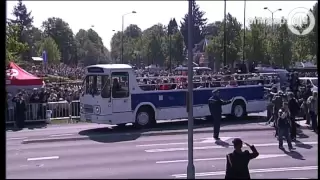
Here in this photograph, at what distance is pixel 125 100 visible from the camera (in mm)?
19609

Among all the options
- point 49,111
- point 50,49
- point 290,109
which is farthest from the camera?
point 50,49

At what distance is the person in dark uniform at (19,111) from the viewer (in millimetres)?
21281

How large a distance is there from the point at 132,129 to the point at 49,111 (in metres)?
4.88

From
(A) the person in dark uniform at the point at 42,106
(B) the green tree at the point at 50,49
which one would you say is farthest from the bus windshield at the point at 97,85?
(B) the green tree at the point at 50,49

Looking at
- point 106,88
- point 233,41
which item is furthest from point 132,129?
point 233,41

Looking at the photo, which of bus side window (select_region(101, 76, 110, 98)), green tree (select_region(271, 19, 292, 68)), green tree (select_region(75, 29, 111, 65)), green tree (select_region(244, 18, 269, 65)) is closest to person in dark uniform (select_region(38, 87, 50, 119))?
bus side window (select_region(101, 76, 110, 98))

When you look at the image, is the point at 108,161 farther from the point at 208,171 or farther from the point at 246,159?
the point at 246,159

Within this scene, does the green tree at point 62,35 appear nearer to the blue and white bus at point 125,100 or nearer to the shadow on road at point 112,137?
the blue and white bus at point 125,100

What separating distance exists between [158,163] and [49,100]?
1369 centimetres

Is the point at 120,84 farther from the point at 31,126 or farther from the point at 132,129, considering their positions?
the point at 31,126

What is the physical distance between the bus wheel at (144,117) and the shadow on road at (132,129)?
10.5 inches

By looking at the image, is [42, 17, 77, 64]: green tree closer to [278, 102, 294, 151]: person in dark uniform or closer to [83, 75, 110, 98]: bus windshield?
[83, 75, 110, 98]: bus windshield

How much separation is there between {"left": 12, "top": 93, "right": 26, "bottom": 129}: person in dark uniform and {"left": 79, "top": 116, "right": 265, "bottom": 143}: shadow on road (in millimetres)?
3270

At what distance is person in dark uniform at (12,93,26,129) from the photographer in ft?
69.8
